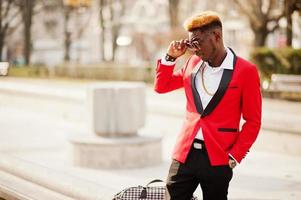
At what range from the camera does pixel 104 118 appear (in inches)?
379

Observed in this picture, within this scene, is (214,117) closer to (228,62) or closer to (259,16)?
(228,62)

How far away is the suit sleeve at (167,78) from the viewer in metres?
4.00

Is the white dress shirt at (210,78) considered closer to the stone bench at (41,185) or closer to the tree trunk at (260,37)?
the stone bench at (41,185)

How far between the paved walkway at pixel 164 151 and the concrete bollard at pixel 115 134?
22cm

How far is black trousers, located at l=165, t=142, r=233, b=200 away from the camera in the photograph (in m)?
3.73

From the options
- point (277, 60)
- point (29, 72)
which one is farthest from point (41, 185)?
point (29, 72)

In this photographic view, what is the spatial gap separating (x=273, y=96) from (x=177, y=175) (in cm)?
1567

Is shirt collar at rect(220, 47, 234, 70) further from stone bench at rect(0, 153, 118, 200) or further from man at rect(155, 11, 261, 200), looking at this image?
stone bench at rect(0, 153, 118, 200)

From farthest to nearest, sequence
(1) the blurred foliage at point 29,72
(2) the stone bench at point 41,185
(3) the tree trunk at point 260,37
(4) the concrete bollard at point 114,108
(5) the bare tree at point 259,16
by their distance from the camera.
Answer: (1) the blurred foliage at point 29,72
(3) the tree trunk at point 260,37
(5) the bare tree at point 259,16
(4) the concrete bollard at point 114,108
(2) the stone bench at point 41,185

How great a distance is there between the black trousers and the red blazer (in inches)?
1.5

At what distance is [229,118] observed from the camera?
3775 mm

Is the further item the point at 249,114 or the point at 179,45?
the point at 179,45

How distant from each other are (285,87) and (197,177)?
15.5 m

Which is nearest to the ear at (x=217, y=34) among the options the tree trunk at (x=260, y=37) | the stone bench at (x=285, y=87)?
the stone bench at (x=285, y=87)
